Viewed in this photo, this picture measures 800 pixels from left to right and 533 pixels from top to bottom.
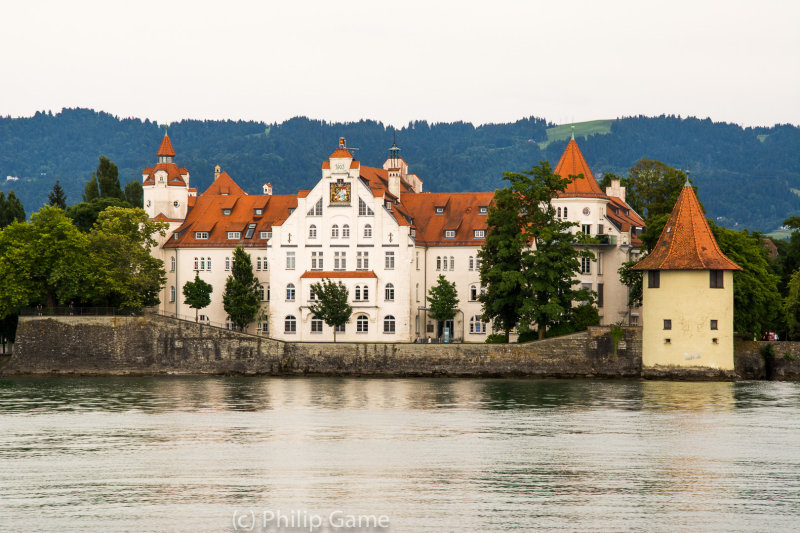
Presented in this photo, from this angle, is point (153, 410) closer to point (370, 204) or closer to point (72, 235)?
point (72, 235)

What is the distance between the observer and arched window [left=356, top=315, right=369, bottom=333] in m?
93.3

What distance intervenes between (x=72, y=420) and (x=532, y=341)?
32758mm

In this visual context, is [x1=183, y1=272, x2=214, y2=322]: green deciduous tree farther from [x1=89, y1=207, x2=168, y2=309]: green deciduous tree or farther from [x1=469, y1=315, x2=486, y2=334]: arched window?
[x1=469, y1=315, x2=486, y2=334]: arched window

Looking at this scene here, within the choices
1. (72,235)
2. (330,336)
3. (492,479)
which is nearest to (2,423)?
(492,479)

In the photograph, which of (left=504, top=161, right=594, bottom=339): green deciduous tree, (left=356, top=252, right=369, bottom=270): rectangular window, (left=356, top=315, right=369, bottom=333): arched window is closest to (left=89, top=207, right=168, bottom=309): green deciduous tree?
(left=356, top=252, right=369, bottom=270): rectangular window

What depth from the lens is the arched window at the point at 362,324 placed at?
93312 mm

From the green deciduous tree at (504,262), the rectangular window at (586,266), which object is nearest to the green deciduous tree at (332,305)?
the green deciduous tree at (504,262)

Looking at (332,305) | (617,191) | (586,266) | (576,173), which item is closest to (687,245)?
(586,266)

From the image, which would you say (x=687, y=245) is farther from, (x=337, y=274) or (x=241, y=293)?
(x=241, y=293)

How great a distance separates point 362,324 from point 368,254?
16.9 feet

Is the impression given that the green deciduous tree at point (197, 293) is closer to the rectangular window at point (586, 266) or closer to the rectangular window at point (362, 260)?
the rectangular window at point (362, 260)

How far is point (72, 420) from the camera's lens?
56438 mm

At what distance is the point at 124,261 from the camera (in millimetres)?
89250

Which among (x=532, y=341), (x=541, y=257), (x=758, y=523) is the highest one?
(x=541, y=257)
